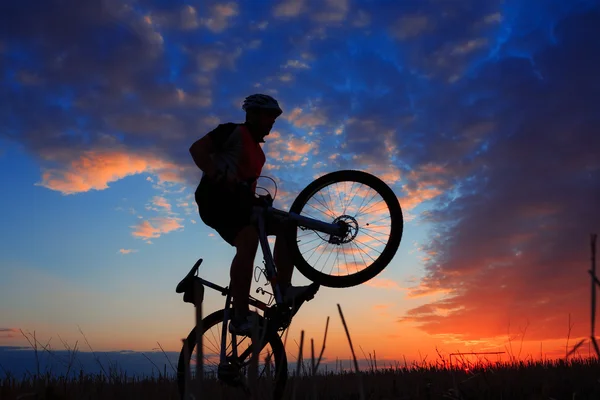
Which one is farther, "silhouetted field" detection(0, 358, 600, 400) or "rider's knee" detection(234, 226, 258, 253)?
"rider's knee" detection(234, 226, 258, 253)

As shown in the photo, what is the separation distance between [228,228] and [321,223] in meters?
1.08

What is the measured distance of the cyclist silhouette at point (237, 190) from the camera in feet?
20.4

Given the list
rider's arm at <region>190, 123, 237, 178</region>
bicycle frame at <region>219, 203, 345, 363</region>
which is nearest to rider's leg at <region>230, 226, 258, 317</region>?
bicycle frame at <region>219, 203, 345, 363</region>

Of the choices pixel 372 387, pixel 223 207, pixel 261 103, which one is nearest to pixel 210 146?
pixel 223 207

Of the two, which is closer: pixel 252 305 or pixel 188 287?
pixel 252 305

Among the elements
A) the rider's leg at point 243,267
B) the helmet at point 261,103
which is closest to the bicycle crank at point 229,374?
the rider's leg at point 243,267

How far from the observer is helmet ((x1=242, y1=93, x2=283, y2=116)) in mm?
6625

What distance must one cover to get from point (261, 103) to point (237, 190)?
1.12m

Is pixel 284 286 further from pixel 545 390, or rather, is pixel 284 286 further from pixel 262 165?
pixel 545 390

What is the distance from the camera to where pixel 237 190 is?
20.7ft

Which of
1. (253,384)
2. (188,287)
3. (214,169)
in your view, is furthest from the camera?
(188,287)

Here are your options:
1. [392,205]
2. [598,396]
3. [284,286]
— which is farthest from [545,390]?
[284,286]

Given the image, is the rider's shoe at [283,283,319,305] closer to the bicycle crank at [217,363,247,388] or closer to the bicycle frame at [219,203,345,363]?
the bicycle frame at [219,203,345,363]

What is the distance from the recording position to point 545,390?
17.2ft
